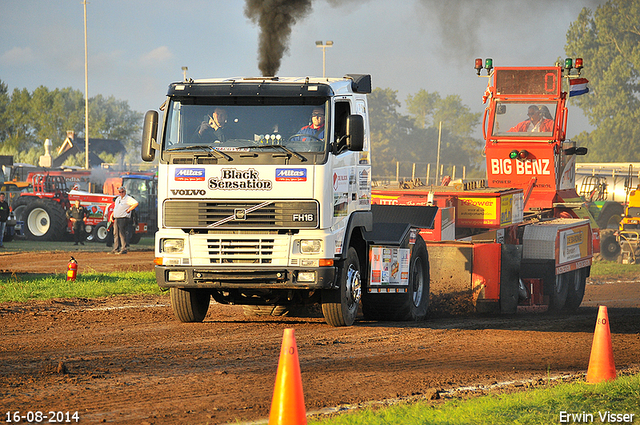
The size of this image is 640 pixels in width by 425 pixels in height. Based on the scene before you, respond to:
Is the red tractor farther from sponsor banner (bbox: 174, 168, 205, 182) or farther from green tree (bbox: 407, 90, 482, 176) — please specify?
green tree (bbox: 407, 90, 482, 176)

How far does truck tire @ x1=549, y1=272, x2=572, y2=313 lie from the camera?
14.3 meters

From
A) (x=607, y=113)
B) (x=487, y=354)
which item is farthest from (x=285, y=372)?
(x=607, y=113)

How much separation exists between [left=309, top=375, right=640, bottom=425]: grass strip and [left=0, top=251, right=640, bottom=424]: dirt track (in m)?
0.50

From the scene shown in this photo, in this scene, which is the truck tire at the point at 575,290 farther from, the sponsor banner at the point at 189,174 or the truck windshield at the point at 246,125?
the sponsor banner at the point at 189,174

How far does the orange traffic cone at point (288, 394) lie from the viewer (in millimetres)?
5270

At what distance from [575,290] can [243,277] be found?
8.37m

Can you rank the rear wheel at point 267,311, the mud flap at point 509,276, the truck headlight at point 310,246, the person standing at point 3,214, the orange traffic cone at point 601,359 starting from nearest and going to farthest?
the orange traffic cone at point 601,359
the truck headlight at point 310,246
the rear wheel at point 267,311
the mud flap at point 509,276
the person standing at point 3,214

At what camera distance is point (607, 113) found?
8169cm

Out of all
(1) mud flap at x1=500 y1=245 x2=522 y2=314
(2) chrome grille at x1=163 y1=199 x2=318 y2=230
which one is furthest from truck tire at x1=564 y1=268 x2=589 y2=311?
(2) chrome grille at x1=163 y1=199 x2=318 y2=230

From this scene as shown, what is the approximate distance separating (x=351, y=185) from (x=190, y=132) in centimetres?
216

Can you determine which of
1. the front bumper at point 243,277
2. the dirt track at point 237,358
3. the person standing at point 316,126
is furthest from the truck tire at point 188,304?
the person standing at point 316,126

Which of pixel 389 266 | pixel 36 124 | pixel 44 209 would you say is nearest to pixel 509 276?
pixel 389 266

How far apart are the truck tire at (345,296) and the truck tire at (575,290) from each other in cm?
617

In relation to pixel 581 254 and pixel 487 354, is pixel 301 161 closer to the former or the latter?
pixel 487 354
